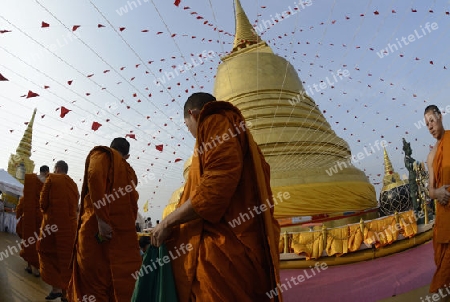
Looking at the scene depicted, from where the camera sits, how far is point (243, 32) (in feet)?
65.0

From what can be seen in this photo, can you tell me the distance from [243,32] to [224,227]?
1937cm

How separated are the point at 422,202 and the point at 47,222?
6900 millimetres

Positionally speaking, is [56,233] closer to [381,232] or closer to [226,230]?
[226,230]

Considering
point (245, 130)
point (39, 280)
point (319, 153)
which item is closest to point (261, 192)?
point (245, 130)

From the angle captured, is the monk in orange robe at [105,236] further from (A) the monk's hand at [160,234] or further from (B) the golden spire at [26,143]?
(B) the golden spire at [26,143]

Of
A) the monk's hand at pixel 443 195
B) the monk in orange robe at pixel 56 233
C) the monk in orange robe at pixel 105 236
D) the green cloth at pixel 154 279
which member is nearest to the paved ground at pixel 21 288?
the monk in orange robe at pixel 56 233

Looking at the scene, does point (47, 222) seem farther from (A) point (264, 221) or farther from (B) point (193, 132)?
(A) point (264, 221)

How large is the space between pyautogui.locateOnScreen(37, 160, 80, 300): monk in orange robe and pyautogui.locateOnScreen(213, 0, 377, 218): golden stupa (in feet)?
18.8

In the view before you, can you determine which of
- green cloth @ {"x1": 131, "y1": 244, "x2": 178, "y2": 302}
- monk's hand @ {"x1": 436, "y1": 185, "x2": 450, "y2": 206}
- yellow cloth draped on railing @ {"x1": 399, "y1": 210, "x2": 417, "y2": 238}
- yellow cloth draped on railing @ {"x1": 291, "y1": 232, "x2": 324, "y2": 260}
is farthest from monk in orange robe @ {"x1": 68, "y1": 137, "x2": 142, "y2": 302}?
yellow cloth draped on railing @ {"x1": 399, "y1": 210, "x2": 417, "y2": 238}

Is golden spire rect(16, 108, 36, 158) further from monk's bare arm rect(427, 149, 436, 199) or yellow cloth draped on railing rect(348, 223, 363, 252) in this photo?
monk's bare arm rect(427, 149, 436, 199)

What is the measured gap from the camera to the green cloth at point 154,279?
73.8 inches

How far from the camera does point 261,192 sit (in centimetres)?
199

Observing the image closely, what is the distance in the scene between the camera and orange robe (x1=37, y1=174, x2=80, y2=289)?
512 cm

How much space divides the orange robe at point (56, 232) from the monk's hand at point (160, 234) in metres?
3.85
